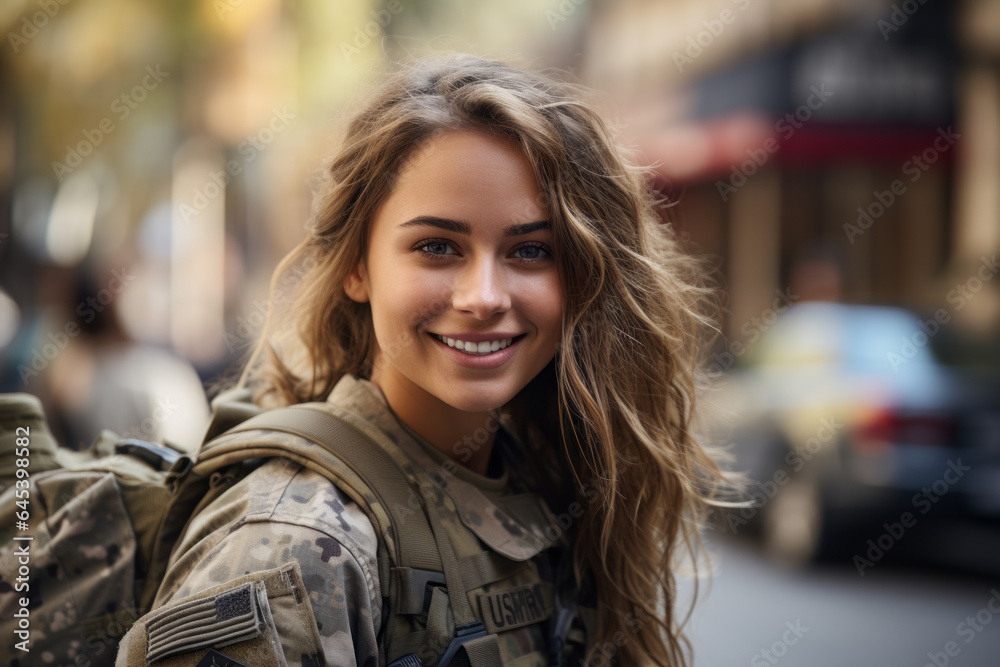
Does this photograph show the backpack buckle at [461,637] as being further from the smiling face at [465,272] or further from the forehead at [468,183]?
the forehead at [468,183]

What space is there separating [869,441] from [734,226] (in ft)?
35.0

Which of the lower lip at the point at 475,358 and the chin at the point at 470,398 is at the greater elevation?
the lower lip at the point at 475,358

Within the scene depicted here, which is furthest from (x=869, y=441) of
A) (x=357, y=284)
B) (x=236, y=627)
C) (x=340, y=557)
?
(x=236, y=627)

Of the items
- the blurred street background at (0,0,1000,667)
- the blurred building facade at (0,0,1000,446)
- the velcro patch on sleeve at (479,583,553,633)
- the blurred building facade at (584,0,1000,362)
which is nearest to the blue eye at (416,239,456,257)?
the blurred street background at (0,0,1000,667)

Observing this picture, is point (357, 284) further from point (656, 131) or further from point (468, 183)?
point (656, 131)

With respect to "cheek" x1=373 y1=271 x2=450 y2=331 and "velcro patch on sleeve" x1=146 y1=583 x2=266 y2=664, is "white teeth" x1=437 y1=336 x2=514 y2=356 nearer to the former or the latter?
"cheek" x1=373 y1=271 x2=450 y2=331

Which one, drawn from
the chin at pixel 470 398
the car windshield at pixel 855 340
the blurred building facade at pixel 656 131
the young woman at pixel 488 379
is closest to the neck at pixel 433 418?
the young woman at pixel 488 379

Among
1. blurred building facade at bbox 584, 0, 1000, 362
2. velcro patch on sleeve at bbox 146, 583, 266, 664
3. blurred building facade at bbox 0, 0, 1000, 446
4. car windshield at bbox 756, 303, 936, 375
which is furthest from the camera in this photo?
blurred building facade at bbox 584, 0, 1000, 362

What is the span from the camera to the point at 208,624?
140cm

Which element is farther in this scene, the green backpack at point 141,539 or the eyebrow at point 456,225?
the eyebrow at point 456,225

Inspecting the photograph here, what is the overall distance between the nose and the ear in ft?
1.04

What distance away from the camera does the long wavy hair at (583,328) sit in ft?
6.28

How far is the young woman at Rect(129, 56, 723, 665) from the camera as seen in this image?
1570mm

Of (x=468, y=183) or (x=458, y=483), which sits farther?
(x=458, y=483)
